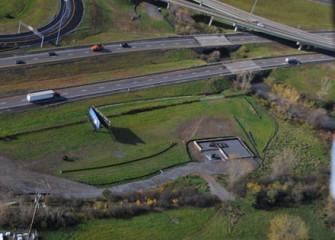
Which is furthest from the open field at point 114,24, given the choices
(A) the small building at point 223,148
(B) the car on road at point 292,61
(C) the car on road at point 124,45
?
(A) the small building at point 223,148

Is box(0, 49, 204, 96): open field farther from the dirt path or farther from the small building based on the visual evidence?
the small building

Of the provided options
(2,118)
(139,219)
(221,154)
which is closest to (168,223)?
(139,219)

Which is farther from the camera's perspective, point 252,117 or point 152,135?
point 252,117

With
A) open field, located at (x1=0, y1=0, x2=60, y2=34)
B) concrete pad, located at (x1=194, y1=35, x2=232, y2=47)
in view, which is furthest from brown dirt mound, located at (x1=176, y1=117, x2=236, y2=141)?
open field, located at (x1=0, y1=0, x2=60, y2=34)

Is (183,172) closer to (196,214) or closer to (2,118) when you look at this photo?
(196,214)

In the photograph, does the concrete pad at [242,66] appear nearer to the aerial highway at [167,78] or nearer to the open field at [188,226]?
the aerial highway at [167,78]

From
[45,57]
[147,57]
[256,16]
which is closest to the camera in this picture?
[45,57]
